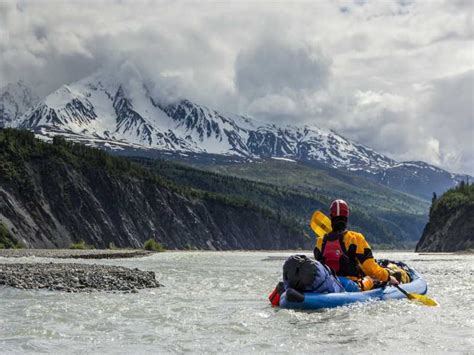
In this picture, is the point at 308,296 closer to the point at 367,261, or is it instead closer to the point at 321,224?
the point at 367,261

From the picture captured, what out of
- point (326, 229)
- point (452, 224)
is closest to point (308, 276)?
point (326, 229)

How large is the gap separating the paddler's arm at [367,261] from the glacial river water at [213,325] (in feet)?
3.41

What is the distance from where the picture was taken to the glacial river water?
53.0 feet

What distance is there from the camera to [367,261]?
2362cm

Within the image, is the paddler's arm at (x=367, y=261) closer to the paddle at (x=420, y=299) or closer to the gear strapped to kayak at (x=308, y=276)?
the paddle at (x=420, y=299)

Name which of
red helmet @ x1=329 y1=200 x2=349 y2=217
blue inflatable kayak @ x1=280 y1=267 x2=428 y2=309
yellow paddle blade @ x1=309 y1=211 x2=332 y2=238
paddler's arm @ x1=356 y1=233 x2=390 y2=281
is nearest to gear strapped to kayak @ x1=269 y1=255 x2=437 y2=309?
blue inflatable kayak @ x1=280 y1=267 x2=428 y2=309

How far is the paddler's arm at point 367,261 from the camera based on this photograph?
23.1 meters

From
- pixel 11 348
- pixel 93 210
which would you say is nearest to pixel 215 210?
pixel 93 210

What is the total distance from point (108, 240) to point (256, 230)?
85.1 metres

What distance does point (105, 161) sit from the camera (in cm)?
13000

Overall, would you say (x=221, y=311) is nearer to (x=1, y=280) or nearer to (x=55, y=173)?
(x=1, y=280)

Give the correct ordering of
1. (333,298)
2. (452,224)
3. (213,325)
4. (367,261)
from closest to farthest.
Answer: (213,325) < (333,298) < (367,261) < (452,224)

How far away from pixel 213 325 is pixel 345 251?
19.9ft

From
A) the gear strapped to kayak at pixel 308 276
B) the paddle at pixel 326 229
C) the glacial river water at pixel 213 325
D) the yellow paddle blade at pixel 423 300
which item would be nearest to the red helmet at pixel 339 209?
the paddle at pixel 326 229
